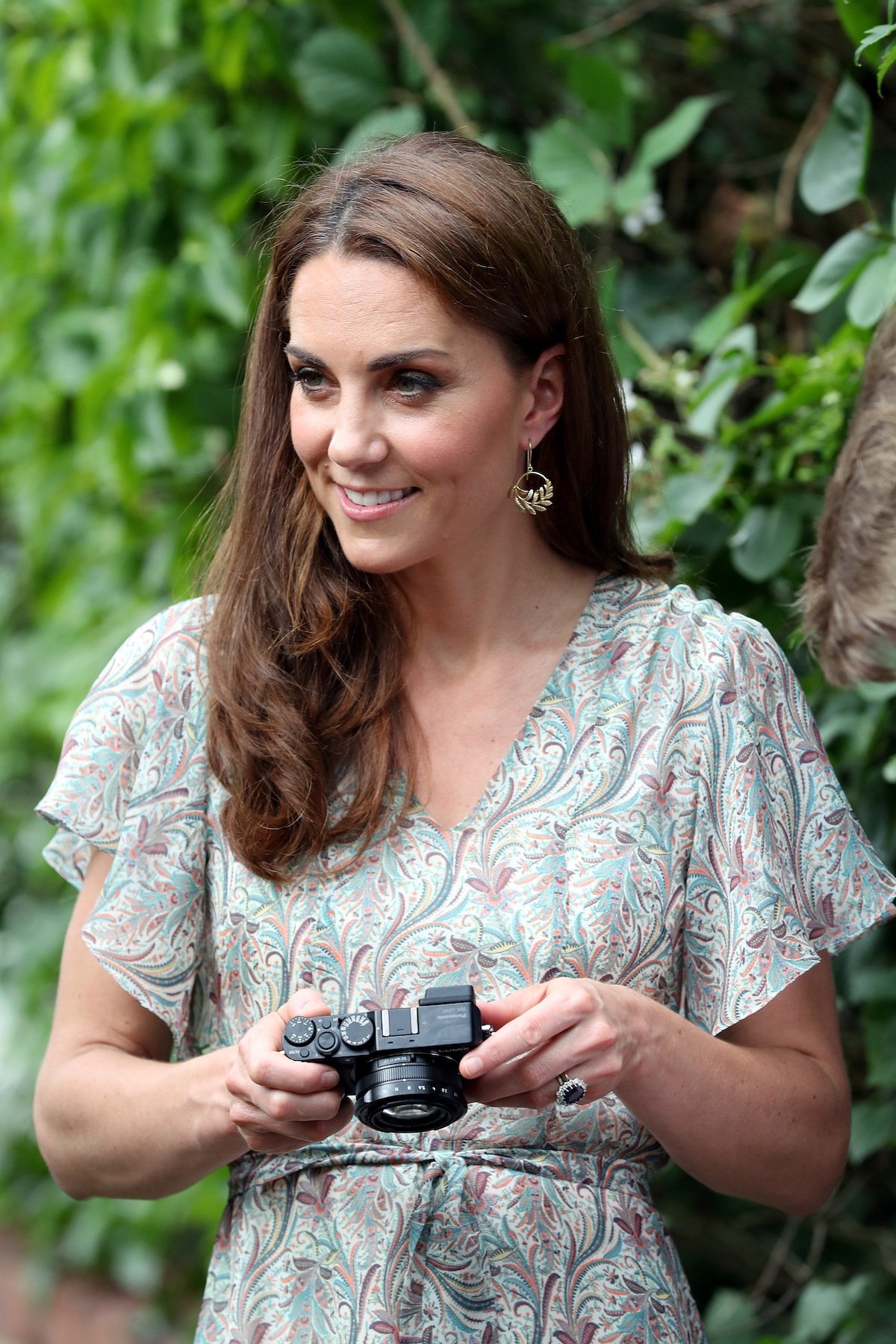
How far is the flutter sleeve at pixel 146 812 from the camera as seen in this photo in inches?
66.7

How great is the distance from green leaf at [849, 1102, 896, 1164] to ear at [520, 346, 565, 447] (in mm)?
1046

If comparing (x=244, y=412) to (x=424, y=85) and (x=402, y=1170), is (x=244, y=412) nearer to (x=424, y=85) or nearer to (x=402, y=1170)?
(x=402, y=1170)

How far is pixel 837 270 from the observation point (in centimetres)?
207

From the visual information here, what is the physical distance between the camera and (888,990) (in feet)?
6.89

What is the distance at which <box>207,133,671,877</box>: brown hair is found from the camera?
5.42 ft

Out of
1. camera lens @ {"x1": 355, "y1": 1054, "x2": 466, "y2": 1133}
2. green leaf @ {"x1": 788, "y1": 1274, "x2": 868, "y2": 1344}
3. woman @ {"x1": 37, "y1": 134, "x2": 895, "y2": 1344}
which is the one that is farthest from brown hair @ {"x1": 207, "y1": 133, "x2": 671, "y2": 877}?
green leaf @ {"x1": 788, "y1": 1274, "x2": 868, "y2": 1344}

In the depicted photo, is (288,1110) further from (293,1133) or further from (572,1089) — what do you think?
(572,1089)

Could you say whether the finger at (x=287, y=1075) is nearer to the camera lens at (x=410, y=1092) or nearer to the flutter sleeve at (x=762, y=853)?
the camera lens at (x=410, y=1092)

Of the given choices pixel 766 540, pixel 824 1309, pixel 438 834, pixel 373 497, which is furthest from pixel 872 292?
pixel 824 1309

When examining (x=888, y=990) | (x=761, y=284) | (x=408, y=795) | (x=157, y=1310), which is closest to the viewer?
(x=408, y=795)

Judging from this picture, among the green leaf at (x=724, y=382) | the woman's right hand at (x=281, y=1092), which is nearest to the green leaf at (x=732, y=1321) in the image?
the woman's right hand at (x=281, y=1092)

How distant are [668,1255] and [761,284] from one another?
4.17 ft

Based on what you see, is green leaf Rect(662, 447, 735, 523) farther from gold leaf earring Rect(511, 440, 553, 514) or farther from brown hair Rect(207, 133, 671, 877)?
gold leaf earring Rect(511, 440, 553, 514)

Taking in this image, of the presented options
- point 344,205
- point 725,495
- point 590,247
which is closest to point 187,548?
point 590,247
